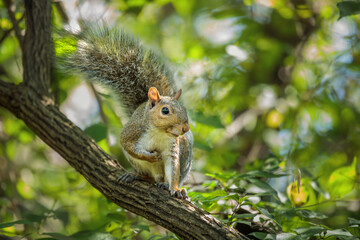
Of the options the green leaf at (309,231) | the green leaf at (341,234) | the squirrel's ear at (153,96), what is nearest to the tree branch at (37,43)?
the squirrel's ear at (153,96)

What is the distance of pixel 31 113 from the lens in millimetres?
2094

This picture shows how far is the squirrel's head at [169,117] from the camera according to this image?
5.93 feet

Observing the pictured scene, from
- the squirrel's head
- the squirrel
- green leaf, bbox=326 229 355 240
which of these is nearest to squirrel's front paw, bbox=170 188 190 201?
the squirrel

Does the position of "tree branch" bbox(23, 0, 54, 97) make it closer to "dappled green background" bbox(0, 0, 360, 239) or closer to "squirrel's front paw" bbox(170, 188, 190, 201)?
"dappled green background" bbox(0, 0, 360, 239)

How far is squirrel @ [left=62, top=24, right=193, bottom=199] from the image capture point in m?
1.87

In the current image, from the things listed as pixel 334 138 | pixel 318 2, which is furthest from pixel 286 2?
pixel 334 138

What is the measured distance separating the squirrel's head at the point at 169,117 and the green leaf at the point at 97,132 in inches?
18.5

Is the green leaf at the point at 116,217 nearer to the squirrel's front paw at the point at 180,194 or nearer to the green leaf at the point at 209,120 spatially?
the squirrel's front paw at the point at 180,194

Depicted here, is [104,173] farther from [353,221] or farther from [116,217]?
[353,221]

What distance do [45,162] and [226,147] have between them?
201 cm

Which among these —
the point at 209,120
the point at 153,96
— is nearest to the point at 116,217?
the point at 153,96

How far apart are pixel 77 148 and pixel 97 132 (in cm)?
29

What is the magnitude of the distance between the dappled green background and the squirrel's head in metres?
0.47

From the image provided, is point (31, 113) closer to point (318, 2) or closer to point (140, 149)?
point (140, 149)
